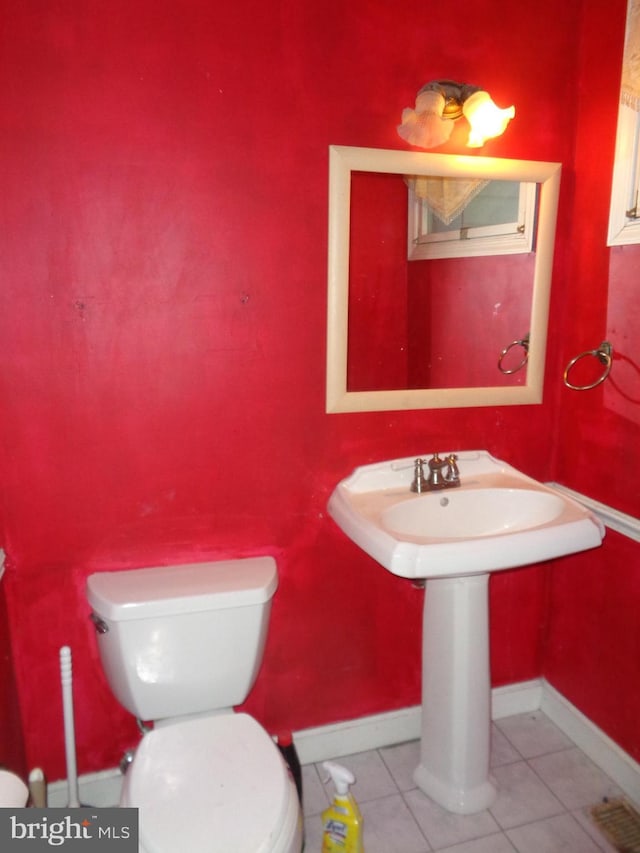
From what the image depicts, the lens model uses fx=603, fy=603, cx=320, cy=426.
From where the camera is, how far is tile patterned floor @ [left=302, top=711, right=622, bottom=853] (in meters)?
1.53

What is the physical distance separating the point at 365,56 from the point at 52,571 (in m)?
1.47

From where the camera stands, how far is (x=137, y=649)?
1.36 m

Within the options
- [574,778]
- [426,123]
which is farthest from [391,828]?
[426,123]

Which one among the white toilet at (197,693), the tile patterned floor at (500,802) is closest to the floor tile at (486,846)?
the tile patterned floor at (500,802)

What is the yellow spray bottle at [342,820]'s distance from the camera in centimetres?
143

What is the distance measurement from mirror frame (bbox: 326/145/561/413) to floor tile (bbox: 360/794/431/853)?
1083 mm

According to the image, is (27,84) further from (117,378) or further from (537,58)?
(537,58)

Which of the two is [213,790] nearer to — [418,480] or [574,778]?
[418,480]

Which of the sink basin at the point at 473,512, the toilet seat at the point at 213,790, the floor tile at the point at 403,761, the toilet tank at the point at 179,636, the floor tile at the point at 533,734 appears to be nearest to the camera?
the toilet seat at the point at 213,790

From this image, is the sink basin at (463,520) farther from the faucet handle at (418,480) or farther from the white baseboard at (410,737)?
the white baseboard at (410,737)

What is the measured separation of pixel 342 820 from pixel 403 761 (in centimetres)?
42

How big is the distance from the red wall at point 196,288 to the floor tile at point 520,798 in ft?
0.95

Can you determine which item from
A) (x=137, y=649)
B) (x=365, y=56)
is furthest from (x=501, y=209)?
(x=137, y=649)

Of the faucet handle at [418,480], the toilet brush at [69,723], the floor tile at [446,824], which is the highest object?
the faucet handle at [418,480]
